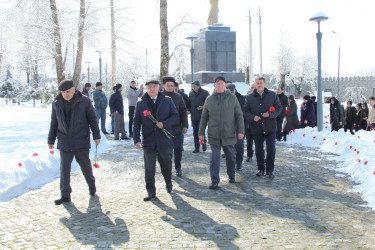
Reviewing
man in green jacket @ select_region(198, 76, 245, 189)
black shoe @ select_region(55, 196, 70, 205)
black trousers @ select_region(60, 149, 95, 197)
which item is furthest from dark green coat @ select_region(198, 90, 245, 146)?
black shoe @ select_region(55, 196, 70, 205)

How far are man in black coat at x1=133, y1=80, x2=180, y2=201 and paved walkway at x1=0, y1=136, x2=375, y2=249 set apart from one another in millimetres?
437

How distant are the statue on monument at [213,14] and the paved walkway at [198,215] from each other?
19.7 m

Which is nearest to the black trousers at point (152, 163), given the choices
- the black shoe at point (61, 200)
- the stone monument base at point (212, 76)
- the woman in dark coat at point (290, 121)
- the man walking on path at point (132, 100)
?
the black shoe at point (61, 200)

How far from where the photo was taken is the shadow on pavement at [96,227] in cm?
433

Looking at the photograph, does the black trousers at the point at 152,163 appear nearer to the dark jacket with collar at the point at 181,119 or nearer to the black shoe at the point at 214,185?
the black shoe at the point at 214,185

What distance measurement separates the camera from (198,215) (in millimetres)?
5180

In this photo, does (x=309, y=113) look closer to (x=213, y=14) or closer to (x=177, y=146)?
(x=177, y=146)

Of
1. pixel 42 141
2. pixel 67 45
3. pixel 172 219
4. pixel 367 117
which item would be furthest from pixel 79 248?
pixel 67 45

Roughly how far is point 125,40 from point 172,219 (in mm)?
23432

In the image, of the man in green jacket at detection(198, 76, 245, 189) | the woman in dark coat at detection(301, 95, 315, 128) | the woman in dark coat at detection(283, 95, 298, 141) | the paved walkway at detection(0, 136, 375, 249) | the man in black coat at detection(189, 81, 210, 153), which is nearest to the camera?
the paved walkway at detection(0, 136, 375, 249)

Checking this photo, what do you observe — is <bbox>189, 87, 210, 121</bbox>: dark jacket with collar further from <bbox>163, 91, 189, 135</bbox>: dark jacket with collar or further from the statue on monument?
the statue on monument

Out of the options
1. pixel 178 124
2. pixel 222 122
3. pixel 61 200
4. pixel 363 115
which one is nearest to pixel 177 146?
pixel 178 124

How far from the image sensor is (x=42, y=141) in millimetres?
10672

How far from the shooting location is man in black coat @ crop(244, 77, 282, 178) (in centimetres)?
748
